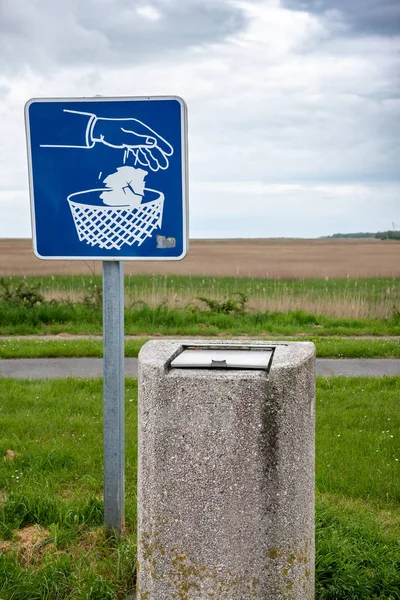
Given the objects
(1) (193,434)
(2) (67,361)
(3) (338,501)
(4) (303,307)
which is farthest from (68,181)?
(4) (303,307)

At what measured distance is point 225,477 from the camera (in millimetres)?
2811

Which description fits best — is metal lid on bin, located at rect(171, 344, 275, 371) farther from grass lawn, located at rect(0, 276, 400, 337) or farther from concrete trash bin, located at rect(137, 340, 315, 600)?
grass lawn, located at rect(0, 276, 400, 337)

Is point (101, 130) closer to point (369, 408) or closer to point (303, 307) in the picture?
point (369, 408)

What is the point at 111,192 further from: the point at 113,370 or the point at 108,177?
the point at 113,370

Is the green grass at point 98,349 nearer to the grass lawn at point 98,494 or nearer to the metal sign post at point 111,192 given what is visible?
the grass lawn at point 98,494

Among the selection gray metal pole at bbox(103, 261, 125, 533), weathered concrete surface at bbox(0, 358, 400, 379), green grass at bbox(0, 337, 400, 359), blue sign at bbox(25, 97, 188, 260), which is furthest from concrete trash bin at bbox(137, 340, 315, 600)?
green grass at bbox(0, 337, 400, 359)

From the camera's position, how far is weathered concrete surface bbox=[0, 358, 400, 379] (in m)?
8.98

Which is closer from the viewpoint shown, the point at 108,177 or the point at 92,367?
the point at 108,177

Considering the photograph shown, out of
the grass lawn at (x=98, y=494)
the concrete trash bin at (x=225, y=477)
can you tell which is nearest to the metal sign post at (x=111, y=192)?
the grass lawn at (x=98, y=494)

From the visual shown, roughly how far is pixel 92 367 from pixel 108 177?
5.78 meters

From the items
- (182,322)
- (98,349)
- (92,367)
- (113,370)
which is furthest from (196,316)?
(113,370)

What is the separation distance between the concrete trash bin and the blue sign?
1085 millimetres

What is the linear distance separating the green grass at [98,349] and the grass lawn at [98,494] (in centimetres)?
206

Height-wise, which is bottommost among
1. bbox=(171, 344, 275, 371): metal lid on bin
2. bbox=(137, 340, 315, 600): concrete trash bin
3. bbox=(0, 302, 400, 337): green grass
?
bbox=(0, 302, 400, 337): green grass
